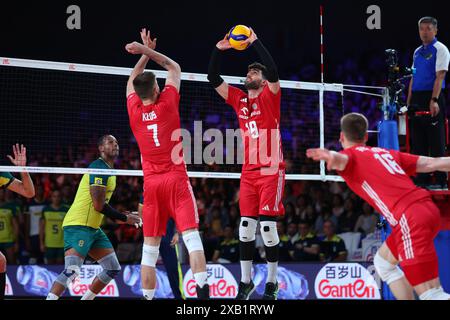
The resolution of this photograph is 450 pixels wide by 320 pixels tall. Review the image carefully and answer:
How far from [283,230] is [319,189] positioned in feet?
4.94

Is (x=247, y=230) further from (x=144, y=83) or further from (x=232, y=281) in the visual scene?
(x=232, y=281)

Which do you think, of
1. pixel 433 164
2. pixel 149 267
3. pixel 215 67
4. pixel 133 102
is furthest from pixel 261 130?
pixel 433 164

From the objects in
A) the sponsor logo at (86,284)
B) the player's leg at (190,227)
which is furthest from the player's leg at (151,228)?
the sponsor logo at (86,284)

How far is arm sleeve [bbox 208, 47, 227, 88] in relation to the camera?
8648 millimetres

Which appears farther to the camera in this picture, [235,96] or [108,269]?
[108,269]

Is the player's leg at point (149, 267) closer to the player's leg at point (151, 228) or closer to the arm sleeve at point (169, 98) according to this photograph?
the player's leg at point (151, 228)

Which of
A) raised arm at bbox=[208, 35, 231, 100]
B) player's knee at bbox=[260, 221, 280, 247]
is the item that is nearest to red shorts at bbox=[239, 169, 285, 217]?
player's knee at bbox=[260, 221, 280, 247]

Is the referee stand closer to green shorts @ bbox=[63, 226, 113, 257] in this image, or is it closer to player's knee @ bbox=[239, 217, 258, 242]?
player's knee @ bbox=[239, 217, 258, 242]

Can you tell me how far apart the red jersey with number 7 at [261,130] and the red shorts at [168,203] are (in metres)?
1.10

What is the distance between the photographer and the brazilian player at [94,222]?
31.1 feet

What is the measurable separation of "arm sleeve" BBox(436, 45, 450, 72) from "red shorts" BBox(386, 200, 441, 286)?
3.90 meters

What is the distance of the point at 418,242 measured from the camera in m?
5.93

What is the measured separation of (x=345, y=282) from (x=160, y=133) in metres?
6.75
